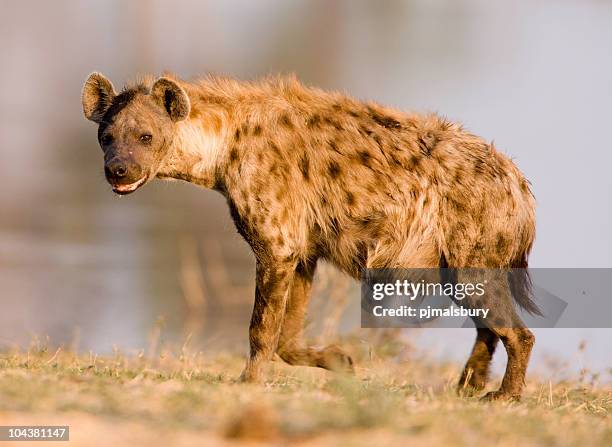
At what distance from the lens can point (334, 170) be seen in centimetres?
596

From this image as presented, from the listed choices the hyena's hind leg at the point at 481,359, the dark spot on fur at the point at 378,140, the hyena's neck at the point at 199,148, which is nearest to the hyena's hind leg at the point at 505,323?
the hyena's hind leg at the point at 481,359

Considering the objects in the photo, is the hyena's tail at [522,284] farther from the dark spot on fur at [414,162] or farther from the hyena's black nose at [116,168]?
the hyena's black nose at [116,168]

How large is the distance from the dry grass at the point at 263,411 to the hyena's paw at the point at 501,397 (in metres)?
0.08

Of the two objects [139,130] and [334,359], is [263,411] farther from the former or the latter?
[139,130]

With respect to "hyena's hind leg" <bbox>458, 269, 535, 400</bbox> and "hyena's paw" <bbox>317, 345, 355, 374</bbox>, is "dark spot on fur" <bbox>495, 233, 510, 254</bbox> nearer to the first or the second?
"hyena's hind leg" <bbox>458, 269, 535, 400</bbox>

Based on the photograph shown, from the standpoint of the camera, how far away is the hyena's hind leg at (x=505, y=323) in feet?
19.2

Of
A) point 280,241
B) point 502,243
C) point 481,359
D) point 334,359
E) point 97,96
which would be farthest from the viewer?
point 97,96

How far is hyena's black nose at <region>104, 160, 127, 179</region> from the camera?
5.85m

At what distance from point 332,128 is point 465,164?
0.68m

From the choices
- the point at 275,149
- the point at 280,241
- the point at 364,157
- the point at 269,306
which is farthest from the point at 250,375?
the point at 364,157

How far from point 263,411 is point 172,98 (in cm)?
263

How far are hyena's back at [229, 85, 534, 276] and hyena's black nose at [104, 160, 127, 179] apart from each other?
0.53m

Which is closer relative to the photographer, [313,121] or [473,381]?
[313,121]

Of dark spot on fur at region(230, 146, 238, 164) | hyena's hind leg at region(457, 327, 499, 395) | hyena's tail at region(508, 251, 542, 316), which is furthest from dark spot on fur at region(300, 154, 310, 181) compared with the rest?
hyena's hind leg at region(457, 327, 499, 395)
